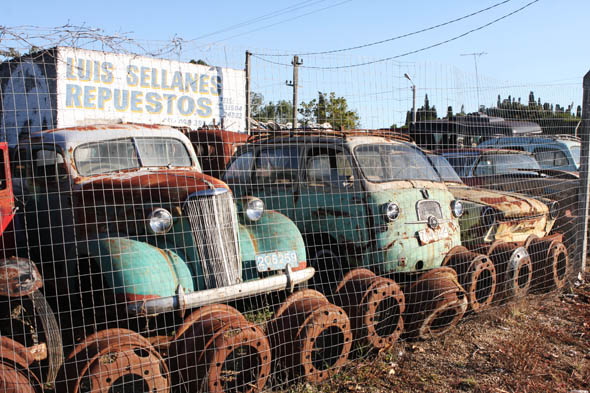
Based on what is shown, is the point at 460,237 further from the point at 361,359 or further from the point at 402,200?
the point at 361,359

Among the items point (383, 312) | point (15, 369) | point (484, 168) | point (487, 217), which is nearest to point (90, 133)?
point (15, 369)

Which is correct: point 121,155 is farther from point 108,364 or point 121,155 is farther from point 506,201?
point 506,201

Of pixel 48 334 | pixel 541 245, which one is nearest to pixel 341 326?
pixel 48 334

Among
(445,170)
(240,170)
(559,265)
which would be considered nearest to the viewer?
(240,170)

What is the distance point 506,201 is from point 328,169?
2622 mm

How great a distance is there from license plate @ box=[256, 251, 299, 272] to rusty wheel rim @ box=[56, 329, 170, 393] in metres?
1.38

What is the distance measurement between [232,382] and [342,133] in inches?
117

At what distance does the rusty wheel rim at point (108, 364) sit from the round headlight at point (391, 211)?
274cm

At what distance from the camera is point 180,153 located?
18.2ft

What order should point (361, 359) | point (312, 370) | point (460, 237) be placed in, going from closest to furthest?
point (312, 370)
point (361, 359)
point (460, 237)

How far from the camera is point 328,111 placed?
4723mm

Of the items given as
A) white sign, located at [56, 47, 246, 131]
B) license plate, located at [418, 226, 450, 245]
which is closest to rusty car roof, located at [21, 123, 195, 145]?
license plate, located at [418, 226, 450, 245]

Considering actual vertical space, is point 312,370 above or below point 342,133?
below

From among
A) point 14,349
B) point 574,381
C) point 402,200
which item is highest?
point 402,200
